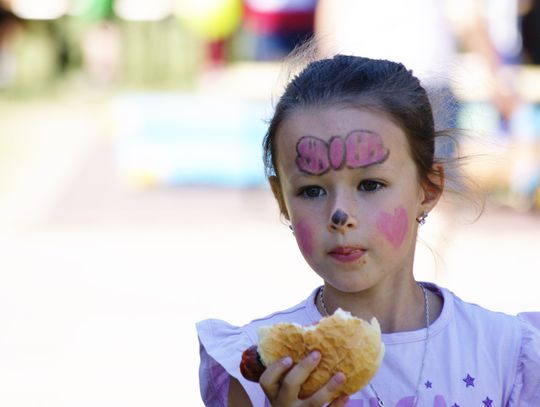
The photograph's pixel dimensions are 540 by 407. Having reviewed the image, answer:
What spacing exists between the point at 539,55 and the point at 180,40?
432 centimetres

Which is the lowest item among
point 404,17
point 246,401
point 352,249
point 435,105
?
point 246,401

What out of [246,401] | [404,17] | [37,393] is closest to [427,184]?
[246,401]

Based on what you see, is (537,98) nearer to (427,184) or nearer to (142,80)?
(142,80)

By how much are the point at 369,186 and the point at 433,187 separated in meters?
0.26

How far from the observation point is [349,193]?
7.77 ft

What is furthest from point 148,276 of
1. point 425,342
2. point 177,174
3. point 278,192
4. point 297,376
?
point 297,376

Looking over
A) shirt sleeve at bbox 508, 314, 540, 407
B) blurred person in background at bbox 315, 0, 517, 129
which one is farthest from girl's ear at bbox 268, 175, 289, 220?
blurred person in background at bbox 315, 0, 517, 129

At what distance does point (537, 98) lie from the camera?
9.43 metres

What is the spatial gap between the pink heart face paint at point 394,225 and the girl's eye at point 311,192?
5.4 inches

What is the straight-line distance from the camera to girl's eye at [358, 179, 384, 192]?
7.88 ft

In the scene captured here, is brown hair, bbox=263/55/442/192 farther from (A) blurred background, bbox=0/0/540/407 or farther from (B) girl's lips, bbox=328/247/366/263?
(B) girl's lips, bbox=328/247/366/263

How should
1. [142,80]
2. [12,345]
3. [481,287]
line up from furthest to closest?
[142,80], [481,287], [12,345]

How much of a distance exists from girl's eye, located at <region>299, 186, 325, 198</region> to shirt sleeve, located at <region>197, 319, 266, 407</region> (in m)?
0.34

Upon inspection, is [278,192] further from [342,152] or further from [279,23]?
[279,23]
